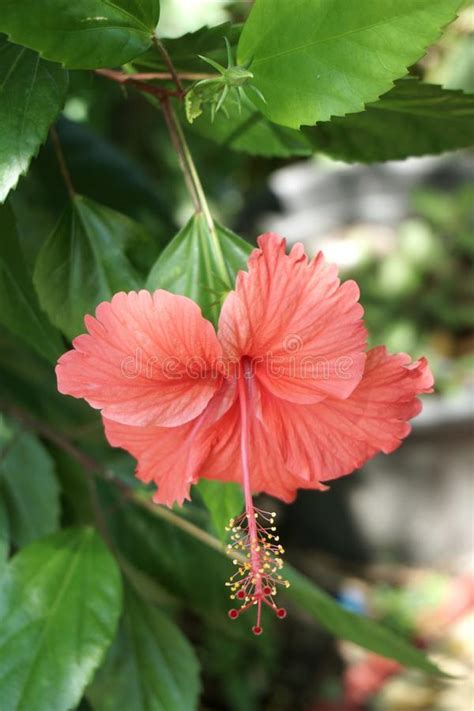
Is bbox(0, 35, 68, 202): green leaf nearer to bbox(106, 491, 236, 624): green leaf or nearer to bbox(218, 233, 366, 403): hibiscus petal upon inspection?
bbox(218, 233, 366, 403): hibiscus petal

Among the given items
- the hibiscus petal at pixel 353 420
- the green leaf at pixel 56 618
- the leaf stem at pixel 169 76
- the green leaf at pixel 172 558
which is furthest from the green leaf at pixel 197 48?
the green leaf at pixel 172 558

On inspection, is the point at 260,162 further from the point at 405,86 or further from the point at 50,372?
the point at 405,86

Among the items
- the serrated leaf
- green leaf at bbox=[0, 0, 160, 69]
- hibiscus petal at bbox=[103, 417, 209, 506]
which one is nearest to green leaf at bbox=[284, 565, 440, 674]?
the serrated leaf

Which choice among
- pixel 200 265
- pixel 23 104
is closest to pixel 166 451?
pixel 200 265

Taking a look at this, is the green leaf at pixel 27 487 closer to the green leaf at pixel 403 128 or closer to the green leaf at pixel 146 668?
the green leaf at pixel 146 668

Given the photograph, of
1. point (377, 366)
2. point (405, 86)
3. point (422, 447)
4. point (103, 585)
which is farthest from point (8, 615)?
point (422, 447)

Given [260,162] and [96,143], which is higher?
[260,162]
